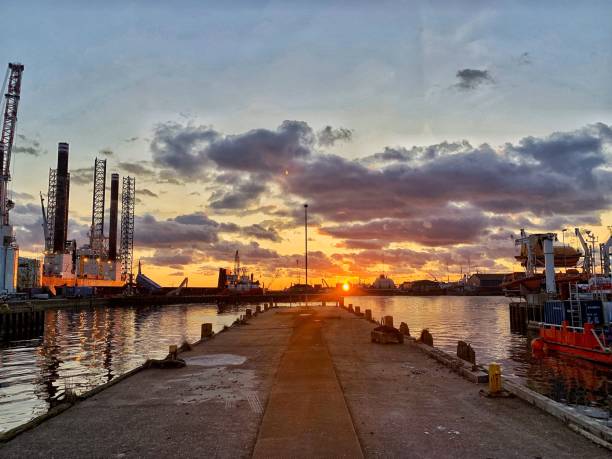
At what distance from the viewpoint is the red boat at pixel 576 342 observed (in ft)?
108

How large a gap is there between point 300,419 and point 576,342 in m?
30.9

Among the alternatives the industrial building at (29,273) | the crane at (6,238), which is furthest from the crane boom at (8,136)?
the industrial building at (29,273)

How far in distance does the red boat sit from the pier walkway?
1775 centimetres

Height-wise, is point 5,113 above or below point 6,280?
above

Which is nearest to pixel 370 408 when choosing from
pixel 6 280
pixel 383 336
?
pixel 383 336

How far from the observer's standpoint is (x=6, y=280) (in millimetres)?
91875

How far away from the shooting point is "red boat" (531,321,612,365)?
3291 cm

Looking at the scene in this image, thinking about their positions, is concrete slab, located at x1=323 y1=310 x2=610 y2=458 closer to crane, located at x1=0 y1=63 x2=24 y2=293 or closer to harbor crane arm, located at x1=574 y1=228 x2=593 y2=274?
harbor crane arm, located at x1=574 y1=228 x2=593 y2=274

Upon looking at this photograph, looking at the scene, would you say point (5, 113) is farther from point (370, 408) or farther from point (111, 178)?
point (370, 408)

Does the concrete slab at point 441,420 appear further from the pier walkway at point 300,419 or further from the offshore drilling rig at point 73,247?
the offshore drilling rig at point 73,247

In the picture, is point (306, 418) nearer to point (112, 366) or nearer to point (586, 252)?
point (112, 366)

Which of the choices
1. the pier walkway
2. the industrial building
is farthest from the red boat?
the industrial building

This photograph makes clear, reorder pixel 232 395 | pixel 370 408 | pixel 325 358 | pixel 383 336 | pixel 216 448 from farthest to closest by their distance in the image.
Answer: pixel 383 336 < pixel 325 358 < pixel 232 395 < pixel 370 408 < pixel 216 448

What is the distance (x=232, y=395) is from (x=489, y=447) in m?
8.96
